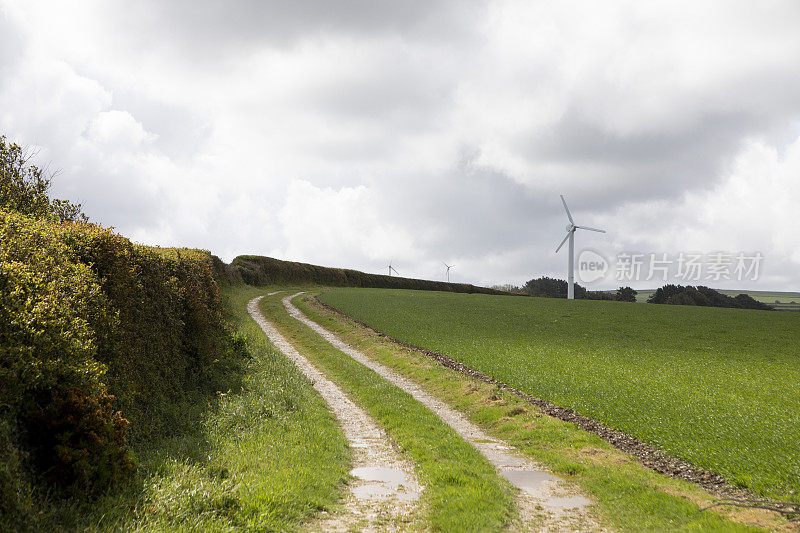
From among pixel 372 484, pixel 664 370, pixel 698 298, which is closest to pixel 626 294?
pixel 698 298

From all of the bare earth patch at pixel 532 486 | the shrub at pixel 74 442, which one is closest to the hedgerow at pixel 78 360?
the shrub at pixel 74 442

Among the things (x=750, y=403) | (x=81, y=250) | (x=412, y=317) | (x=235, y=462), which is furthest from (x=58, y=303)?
(x=412, y=317)

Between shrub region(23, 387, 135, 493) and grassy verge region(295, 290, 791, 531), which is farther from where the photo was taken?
grassy verge region(295, 290, 791, 531)

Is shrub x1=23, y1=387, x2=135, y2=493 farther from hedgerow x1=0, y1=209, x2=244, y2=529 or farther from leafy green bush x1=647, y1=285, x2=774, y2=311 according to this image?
leafy green bush x1=647, y1=285, x2=774, y2=311

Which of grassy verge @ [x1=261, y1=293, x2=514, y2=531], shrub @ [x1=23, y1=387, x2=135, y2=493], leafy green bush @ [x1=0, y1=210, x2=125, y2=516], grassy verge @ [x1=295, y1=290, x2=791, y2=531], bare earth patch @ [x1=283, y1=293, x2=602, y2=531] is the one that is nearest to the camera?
leafy green bush @ [x1=0, y1=210, x2=125, y2=516]

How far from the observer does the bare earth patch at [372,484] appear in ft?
25.8

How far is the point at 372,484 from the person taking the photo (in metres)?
9.69

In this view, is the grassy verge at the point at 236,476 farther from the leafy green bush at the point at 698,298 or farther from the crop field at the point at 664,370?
the leafy green bush at the point at 698,298

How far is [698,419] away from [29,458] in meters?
16.8

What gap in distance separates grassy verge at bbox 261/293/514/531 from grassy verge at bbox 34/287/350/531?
177cm

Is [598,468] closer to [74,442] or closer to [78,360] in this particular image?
[74,442]

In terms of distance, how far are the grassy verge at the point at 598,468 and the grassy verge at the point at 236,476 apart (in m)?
5.19

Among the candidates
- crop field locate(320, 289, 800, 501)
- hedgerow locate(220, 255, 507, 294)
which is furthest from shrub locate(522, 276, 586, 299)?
crop field locate(320, 289, 800, 501)

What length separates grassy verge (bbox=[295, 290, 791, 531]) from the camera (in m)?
8.49
